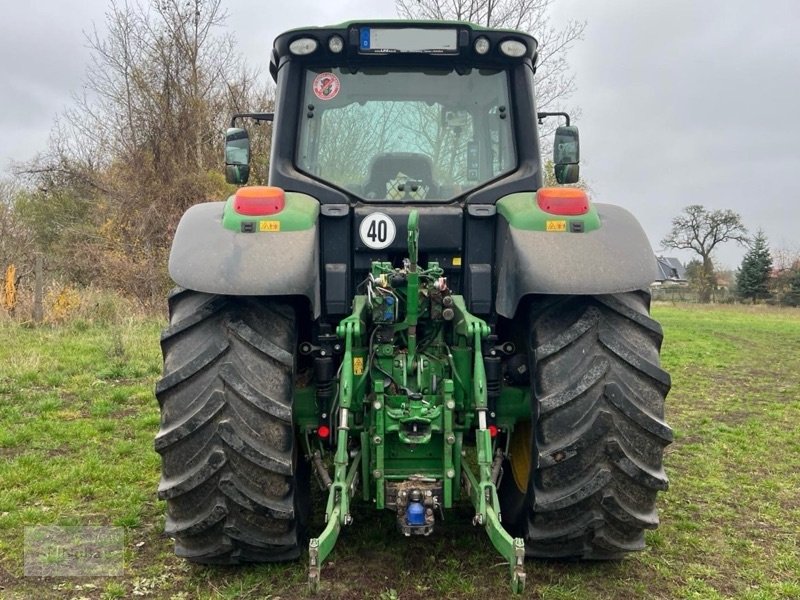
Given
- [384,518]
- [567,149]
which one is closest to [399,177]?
[567,149]

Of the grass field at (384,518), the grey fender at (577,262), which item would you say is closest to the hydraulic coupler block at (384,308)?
the grey fender at (577,262)

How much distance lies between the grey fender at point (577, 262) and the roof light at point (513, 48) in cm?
98

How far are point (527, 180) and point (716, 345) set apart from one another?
1299 cm

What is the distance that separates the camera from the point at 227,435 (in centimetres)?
293

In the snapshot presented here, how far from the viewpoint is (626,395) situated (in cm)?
300

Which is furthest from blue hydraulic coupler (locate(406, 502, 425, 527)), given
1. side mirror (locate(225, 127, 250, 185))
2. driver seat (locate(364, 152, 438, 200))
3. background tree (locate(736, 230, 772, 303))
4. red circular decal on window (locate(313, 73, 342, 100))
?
background tree (locate(736, 230, 772, 303))

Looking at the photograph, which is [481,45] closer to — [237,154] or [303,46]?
[303,46]

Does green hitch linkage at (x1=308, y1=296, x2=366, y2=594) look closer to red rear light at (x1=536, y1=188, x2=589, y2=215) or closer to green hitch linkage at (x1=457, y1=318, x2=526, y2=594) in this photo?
green hitch linkage at (x1=457, y1=318, x2=526, y2=594)

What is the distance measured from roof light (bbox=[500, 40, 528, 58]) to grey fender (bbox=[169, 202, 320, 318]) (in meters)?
1.36

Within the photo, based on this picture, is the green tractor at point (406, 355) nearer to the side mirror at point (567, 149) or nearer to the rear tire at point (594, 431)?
the rear tire at point (594, 431)

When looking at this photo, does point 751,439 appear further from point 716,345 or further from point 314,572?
point 716,345

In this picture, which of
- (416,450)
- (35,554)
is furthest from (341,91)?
(35,554)

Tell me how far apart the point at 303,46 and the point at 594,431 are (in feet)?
7.50

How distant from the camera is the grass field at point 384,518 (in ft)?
Result: 10.6
